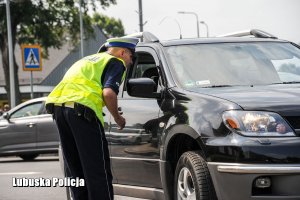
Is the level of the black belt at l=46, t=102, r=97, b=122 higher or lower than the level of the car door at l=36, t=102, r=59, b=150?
higher

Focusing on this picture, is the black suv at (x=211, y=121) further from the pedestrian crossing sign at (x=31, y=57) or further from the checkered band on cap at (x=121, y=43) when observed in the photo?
the pedestrian crossing sign at (x=31, y=57)

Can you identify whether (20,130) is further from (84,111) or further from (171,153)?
(84,111)

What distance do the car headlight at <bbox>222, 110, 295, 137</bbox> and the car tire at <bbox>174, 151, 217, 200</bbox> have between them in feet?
1.44

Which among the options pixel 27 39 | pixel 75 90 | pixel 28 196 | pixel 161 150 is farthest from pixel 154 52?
pixel 27 39

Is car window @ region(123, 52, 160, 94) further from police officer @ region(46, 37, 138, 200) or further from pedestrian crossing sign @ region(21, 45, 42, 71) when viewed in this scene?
pedestrian crossing sign @ region(21, 45, 42, 71)

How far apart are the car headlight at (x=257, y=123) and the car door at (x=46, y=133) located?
11.7 metres

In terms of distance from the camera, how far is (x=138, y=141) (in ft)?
21.9

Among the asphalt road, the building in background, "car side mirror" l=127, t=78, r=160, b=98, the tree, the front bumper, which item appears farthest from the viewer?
the building in background

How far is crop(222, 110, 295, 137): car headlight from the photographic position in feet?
17.5

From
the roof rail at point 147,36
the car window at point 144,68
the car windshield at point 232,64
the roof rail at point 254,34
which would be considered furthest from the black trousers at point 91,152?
the roof rail at point 254,34

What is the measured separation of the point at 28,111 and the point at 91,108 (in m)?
11.9

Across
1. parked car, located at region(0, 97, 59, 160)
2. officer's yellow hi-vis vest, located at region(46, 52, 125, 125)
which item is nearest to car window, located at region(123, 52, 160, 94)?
officer's yellow hi-vis vest, located at region(46, 52, 125, 125)

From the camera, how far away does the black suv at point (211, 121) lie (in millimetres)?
5262

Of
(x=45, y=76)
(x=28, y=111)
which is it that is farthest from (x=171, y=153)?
(x=45, y=76)
